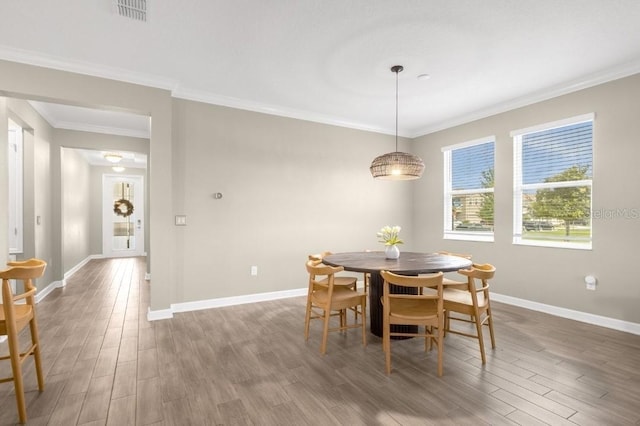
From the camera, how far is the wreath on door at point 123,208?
9.77m

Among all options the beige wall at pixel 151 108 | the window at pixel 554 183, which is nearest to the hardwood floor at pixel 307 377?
the beige wall at pixel 151 108

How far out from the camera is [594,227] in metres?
3.72

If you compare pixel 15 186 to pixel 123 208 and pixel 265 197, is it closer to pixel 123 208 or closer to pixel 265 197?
pixel 265 197

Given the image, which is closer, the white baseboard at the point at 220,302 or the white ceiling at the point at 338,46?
the white ceiling at the point at 338,46

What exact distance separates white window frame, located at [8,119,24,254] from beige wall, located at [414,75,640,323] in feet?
22.2

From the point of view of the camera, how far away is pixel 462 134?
529cm

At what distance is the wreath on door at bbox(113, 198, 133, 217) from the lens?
9.77 meters

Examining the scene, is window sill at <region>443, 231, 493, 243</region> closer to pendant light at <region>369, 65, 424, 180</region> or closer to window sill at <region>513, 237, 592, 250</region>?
window sill at <region>513, 237, 592, 250</region>

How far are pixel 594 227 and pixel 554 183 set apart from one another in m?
0.71

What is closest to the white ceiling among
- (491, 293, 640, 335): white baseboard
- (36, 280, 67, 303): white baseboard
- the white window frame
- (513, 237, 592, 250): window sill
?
the white window frame

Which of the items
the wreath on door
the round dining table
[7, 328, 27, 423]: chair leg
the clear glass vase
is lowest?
[7, 328, 27, 423]: chair leg

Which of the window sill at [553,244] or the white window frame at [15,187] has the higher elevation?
the white window frame at [15,187]

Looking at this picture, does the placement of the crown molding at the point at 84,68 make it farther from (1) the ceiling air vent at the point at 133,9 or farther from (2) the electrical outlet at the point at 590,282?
(2) the electrical outlet at the point at 590,282

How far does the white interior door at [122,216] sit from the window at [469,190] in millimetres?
9135
